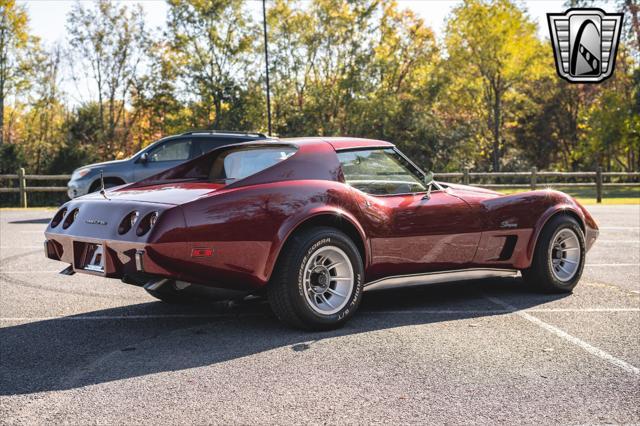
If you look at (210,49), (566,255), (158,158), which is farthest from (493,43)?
(566,255)

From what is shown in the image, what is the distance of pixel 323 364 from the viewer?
421cm

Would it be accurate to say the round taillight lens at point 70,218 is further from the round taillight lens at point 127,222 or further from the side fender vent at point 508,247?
the side fender vent at point 508,247

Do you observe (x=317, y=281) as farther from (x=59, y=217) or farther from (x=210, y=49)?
(x=210, y=49)

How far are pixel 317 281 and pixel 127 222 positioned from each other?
137 centimetres

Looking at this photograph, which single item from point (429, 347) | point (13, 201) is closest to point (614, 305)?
point (429, 347)

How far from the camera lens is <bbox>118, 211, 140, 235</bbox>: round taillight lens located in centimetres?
471

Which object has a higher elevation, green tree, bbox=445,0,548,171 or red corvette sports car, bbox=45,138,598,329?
green tree, bbox=445,0,548,171

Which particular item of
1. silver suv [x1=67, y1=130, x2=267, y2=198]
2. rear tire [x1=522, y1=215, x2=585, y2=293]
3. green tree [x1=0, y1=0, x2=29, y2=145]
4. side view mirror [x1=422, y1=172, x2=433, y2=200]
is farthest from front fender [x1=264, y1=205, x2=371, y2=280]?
green tree [x1=0, y1=0, x2=29, y2=145]

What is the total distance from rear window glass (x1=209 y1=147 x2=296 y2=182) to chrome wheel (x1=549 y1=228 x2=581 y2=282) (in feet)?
8.96

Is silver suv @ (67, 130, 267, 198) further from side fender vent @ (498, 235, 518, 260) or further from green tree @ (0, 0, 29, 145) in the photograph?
green tree @ (0, 0, 29, 145)

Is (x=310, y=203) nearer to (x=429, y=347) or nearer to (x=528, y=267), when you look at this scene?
(x=429, y=347)

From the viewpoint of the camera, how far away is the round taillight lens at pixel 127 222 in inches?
186

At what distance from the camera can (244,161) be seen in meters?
5.76

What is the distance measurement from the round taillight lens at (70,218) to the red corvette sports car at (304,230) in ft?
0.04
